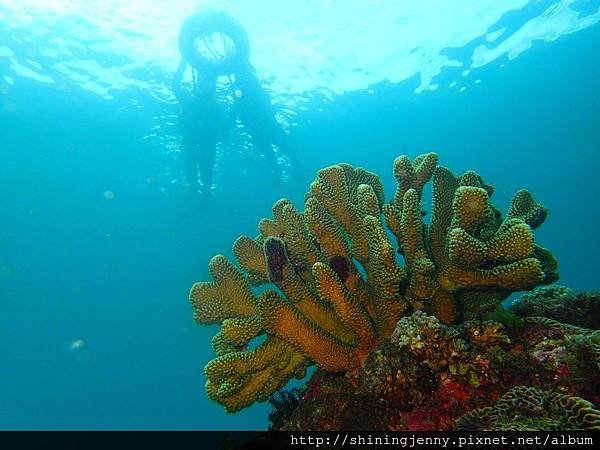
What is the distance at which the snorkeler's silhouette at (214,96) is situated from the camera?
1653 cm

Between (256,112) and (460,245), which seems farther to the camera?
(256,112)

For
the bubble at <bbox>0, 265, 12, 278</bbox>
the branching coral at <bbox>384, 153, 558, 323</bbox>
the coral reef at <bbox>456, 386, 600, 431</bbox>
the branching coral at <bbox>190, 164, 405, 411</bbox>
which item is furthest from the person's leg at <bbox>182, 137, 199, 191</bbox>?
the bubble at <bbox>0, 265, 12, 278</bbox>

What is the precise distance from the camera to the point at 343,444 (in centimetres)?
244

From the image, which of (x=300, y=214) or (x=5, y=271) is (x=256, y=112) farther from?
(x=5, y=271)

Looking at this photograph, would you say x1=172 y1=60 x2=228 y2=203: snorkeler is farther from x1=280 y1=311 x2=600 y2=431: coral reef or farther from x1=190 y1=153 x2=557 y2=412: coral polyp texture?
x1=280 y1=311 x2=600 y2=431: coral reef

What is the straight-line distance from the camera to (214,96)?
20.8 metres

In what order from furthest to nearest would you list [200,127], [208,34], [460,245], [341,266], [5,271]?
[5,271] → [200,127] → [208,34] → [341,266] → [460,245]

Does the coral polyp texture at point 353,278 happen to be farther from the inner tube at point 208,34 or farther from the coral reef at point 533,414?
the inner tube at point 208,34

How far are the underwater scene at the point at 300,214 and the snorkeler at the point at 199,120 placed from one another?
173mm

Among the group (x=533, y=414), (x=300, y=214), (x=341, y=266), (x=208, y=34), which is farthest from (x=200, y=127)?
(x=533, y=414)

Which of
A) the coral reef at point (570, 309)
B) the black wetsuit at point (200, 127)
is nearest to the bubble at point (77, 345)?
the black wetsuit at point (200, 127)

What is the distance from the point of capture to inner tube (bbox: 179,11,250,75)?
16016 millimetres

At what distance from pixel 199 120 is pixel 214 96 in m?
2.10

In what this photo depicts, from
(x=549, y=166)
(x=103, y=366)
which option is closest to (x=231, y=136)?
(x=549, y=166)
